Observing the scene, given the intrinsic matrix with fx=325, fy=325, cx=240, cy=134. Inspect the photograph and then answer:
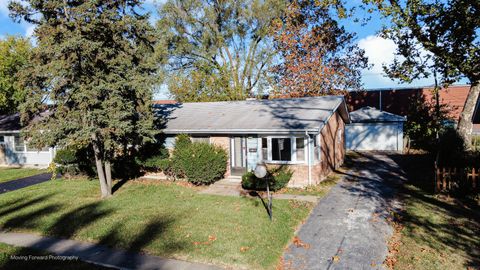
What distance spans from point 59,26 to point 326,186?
12754 millimetres

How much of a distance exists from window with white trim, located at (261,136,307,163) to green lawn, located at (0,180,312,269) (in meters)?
3.09

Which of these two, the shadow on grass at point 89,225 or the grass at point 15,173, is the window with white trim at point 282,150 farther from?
the grass at point 15,173

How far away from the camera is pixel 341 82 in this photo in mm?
28812

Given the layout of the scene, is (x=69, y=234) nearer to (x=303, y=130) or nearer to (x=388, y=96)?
(x=303, y=130)

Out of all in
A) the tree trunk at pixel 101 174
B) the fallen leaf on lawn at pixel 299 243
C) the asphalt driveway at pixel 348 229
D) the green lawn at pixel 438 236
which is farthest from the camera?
the tree trunk at pixel 101 174

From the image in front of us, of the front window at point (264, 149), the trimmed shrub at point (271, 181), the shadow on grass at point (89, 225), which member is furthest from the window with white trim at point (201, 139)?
the shadow on grass at point (89, 225)

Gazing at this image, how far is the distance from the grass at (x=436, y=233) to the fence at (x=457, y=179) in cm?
52

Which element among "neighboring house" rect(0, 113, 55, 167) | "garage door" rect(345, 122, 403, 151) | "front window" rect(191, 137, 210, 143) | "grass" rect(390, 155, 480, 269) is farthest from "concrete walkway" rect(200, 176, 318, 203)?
"garage door" rect(345, 122, 403, 151)

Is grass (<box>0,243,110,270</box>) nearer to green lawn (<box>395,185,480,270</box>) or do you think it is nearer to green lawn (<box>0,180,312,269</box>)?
green lawn (<box>0,180,312,269</box>)

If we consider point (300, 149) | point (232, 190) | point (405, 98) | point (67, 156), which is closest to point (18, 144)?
point (67, 156)

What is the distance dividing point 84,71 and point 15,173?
41.6 ft

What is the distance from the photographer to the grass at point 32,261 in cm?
791

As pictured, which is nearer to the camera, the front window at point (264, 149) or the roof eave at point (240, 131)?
the roof eave at point (240, 131)

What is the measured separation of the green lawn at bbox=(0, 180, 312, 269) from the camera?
27.9 feet
